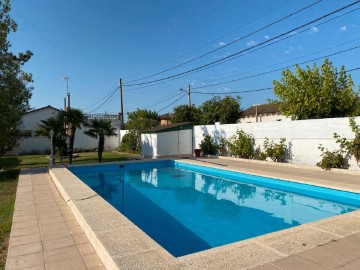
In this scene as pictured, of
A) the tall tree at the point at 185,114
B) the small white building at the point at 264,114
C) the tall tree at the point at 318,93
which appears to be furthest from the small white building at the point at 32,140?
the small white building at the point at 264,114

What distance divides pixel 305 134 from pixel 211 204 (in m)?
6.80

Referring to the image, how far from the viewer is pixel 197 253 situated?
12.4 ft

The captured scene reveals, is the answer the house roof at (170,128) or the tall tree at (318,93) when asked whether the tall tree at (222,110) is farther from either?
the tall tree at (318,93)

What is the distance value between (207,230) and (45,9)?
46.1 feet

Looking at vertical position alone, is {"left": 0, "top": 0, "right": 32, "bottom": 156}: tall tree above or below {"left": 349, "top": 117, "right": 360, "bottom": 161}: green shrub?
above

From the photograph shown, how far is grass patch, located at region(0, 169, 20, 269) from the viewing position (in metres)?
4.54

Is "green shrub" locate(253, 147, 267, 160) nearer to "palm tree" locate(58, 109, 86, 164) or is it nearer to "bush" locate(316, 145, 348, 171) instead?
"bush" locate(316, 145, 348, 171)

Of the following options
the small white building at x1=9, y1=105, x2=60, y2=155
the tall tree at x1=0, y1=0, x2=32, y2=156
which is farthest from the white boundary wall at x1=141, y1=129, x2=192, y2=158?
the small white building at x1=9, y1=105, x2=60, y2=155

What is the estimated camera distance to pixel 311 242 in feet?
13.7

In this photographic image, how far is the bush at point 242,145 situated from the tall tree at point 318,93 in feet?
9.71

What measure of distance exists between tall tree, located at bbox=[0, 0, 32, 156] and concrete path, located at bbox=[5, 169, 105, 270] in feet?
22.1

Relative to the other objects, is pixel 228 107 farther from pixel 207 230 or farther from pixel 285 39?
pixel 207 230

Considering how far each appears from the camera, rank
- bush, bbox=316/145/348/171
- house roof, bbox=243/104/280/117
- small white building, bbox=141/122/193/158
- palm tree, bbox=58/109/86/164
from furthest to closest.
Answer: house roof, bbox=243/104/280/117 → small white building, bbox=141/122/193/158 → palm tree, bbox=58/109/86/164 → bush, bbox=316/145/348/171

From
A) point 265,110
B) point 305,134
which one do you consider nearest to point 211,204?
point 305,134
